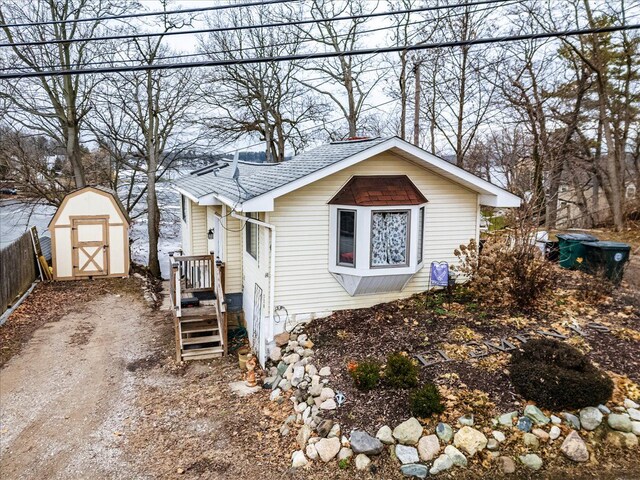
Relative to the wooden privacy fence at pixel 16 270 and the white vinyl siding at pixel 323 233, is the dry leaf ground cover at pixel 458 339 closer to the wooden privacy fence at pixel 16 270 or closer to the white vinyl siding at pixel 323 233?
the white vinyl siding at pixel 323 233

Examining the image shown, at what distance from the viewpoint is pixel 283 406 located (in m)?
7.05

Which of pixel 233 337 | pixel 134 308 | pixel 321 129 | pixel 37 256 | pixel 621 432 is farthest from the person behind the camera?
pixel 321 129

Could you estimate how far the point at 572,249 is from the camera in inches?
468

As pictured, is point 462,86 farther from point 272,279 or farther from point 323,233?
→ point 272,279

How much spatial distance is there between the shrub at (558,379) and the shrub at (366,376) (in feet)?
6.00

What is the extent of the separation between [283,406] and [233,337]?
393 centimetres

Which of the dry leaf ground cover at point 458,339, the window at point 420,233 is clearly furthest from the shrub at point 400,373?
the window at point 420,233

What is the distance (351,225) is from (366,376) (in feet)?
10.1

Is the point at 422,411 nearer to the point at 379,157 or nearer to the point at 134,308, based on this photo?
the point at 379,157

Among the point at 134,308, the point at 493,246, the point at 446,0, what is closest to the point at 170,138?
the point at 134,308

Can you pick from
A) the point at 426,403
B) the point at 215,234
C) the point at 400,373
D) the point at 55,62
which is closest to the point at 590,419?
the point at 426,403

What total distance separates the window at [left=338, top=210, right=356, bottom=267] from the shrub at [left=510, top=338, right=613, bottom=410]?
345 cm

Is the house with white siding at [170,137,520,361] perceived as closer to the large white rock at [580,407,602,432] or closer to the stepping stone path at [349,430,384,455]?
the stepping stone path at [349,430,384,455]

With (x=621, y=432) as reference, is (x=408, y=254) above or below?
above
